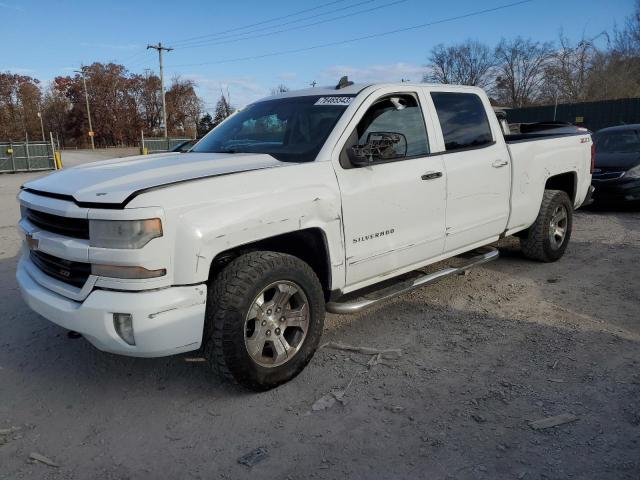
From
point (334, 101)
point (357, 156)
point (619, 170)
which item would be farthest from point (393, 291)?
point (619, 170)

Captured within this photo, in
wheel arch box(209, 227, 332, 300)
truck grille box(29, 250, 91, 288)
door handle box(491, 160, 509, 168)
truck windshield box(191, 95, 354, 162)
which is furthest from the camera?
door handle box(491, 160, 509, 168)

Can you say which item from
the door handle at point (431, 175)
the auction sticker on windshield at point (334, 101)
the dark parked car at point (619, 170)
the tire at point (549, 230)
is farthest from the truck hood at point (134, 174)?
the dark parked car at point (619, 170)

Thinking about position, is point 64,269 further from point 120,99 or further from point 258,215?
point 120,99

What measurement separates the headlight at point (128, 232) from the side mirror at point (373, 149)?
1452 millimetres

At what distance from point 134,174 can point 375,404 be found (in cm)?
203

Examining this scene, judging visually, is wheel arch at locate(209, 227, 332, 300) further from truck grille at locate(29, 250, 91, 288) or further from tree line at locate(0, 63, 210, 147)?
tree line at locate(0, 63, 210, 147)

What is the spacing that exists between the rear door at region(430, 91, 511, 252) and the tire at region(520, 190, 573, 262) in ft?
2.67

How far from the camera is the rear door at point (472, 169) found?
441cm

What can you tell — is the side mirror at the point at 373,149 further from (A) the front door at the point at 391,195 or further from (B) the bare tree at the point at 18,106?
(B) the bare tree at the point at 18,106

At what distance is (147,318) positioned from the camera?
9.02 ft

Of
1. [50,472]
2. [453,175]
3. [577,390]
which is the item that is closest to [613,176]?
[453,175]

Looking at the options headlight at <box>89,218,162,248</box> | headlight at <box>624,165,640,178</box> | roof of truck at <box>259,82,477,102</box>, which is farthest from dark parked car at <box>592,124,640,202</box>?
headlight at <box>89,218,162,248</box>

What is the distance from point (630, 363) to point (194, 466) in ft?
9.49

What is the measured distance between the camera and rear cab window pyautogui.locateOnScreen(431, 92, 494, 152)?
14.7ft
